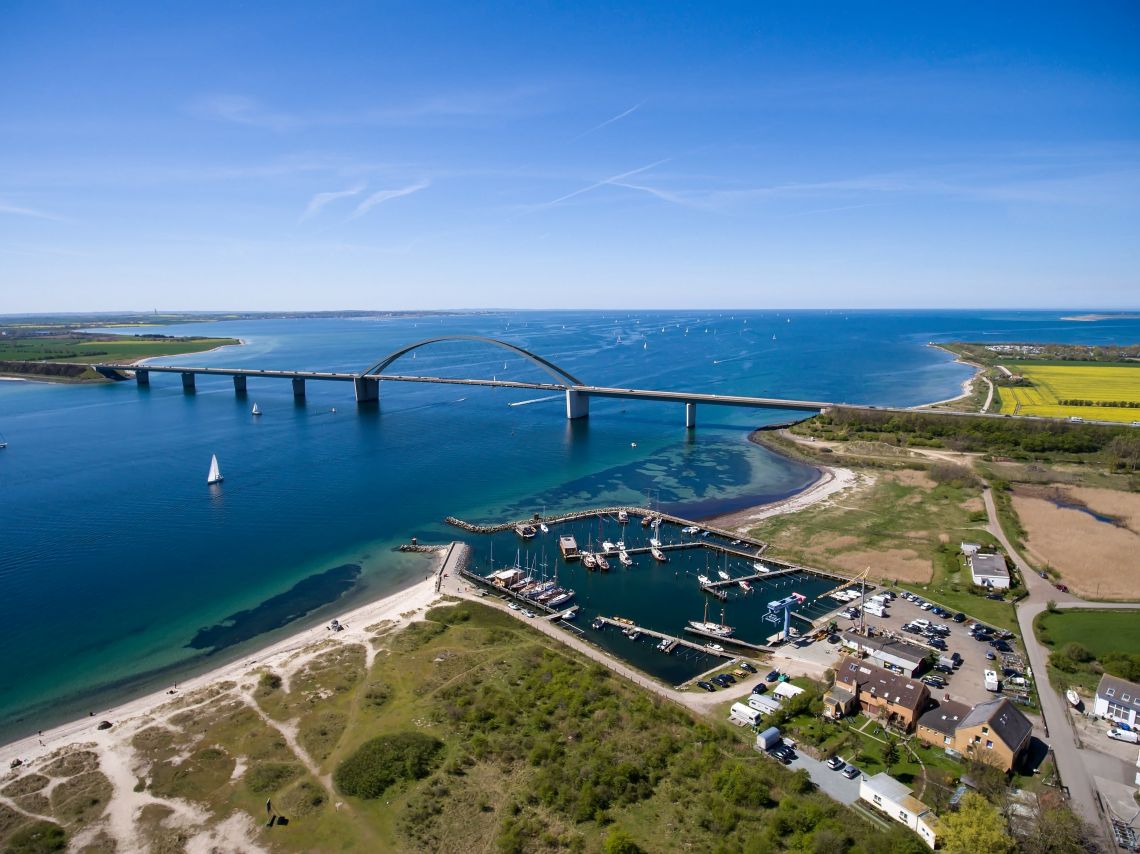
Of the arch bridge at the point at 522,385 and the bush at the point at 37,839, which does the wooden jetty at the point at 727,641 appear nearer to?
the bush at the point at 37,839

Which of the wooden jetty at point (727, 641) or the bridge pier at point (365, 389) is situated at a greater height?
the bridge pier at point (365, 389)

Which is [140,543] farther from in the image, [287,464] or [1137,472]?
[1137,472]

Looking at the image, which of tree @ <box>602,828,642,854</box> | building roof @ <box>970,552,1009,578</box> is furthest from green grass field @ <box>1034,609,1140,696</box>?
tree @ <box>602,828,642,854</box>

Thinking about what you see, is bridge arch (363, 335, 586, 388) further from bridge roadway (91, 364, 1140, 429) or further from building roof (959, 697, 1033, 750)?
building roof (959, 697, 1033, 750)

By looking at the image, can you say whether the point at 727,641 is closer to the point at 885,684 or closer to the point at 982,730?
the point at 885,684

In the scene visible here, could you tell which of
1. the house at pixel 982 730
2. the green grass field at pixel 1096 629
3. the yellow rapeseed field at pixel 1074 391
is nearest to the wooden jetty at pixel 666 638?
the house at pixel 982 730

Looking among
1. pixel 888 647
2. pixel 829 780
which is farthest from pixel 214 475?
pixel 888 647
